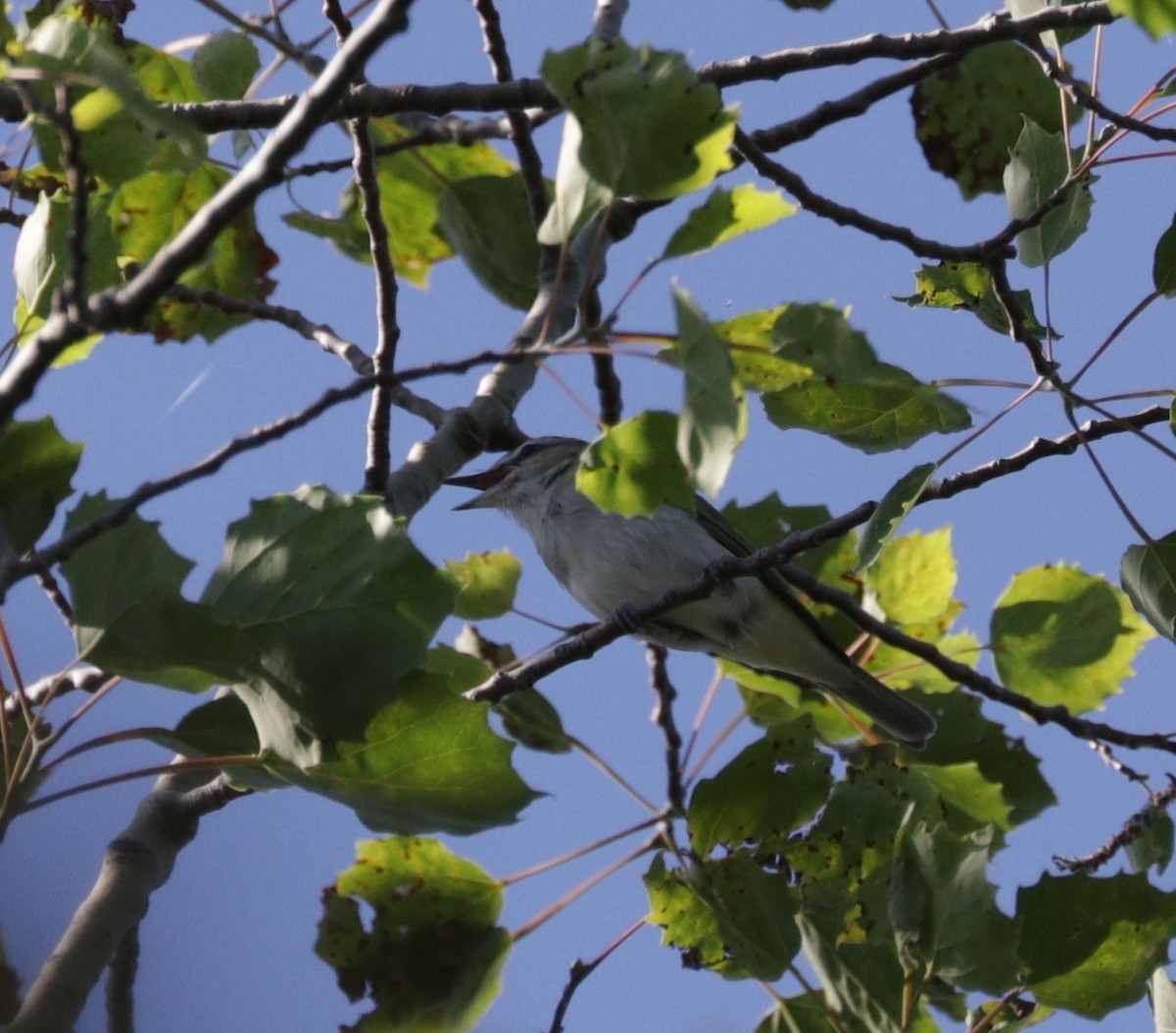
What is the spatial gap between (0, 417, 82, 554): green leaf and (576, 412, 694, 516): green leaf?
851mm

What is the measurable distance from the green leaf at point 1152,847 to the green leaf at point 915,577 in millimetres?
864

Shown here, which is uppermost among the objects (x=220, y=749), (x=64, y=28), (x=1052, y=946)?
(x=64, y=28)

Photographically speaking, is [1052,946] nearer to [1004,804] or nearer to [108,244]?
[1004,804]

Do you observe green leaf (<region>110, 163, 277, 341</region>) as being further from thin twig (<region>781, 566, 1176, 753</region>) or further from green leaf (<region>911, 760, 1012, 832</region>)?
green leaf (<region>911, 760, 1012, 832</region>)

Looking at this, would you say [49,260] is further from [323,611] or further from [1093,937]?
[1093,937]

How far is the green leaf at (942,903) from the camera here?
2.25 metres

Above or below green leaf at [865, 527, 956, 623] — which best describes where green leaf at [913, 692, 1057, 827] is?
below

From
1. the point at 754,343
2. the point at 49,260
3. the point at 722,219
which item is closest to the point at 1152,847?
the point at 754,343

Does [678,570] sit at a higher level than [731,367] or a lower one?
higher

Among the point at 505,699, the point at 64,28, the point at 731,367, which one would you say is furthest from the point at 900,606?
the point at 64,28

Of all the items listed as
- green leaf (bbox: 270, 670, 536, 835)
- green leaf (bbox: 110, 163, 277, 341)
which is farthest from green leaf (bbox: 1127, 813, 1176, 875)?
green leaf (bbox: 110, 163, 277, 341)

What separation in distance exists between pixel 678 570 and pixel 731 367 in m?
3.34

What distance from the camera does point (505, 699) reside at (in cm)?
345

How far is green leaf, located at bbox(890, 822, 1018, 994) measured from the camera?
2.25 meters
